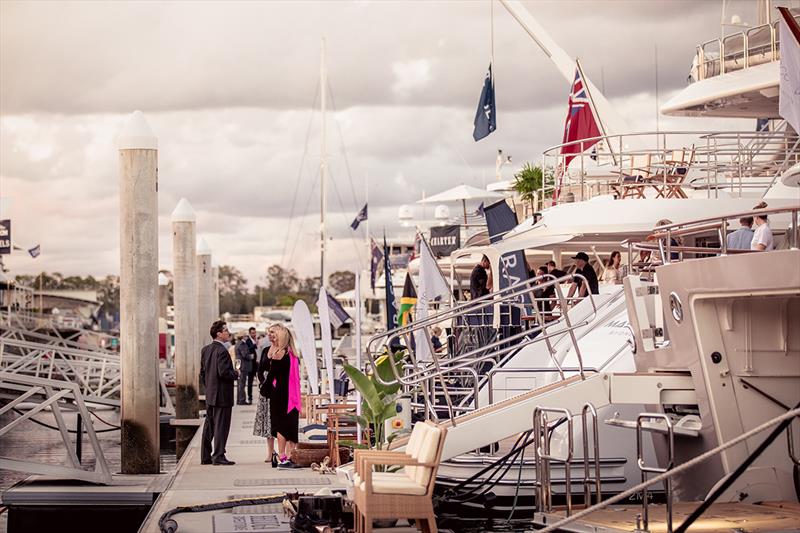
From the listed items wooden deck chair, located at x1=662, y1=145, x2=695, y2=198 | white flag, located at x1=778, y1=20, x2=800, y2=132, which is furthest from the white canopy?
white flag, located at x1=778, y1=20, x2=800, y2=132

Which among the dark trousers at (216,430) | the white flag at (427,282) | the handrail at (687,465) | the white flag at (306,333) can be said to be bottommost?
the dark trousers at (216,430)

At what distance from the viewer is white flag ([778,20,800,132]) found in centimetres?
1086

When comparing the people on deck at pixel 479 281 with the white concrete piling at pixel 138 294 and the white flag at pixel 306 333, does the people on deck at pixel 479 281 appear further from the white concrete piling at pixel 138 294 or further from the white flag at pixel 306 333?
the white concrete piling at pixel 138 294

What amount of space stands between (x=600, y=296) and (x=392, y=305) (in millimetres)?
7227

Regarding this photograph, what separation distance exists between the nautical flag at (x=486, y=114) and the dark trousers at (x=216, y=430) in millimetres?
12488

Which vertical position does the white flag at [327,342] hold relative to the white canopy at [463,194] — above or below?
below

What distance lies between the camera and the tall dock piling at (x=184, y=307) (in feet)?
83.7

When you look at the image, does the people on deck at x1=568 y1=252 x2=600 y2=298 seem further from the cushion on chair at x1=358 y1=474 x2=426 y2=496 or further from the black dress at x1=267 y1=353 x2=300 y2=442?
the cushion on chair at x1=358 y1=474 x2=426 y2=496

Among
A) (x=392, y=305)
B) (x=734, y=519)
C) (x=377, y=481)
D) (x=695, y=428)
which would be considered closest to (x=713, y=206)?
(x=392, y=305)

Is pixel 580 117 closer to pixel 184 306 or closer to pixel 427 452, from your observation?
pixel 184 306

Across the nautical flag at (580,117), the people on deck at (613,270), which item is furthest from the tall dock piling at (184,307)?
the people on deck at (613,270)

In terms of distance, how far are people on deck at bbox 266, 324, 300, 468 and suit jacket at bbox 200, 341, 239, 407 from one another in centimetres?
63

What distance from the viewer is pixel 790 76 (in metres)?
11.0

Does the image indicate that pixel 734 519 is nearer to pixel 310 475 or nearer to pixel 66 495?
pixel 310 475
